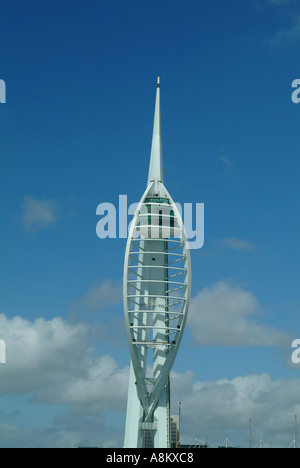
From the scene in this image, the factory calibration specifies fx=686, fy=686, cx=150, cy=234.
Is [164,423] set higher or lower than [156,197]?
lower

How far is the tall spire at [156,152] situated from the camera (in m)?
141

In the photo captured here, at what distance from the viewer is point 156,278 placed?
135 meters

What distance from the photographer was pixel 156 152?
143m

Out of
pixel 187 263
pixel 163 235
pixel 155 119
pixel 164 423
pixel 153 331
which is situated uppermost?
pixel 155 119

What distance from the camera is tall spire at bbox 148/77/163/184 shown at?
14075cm
